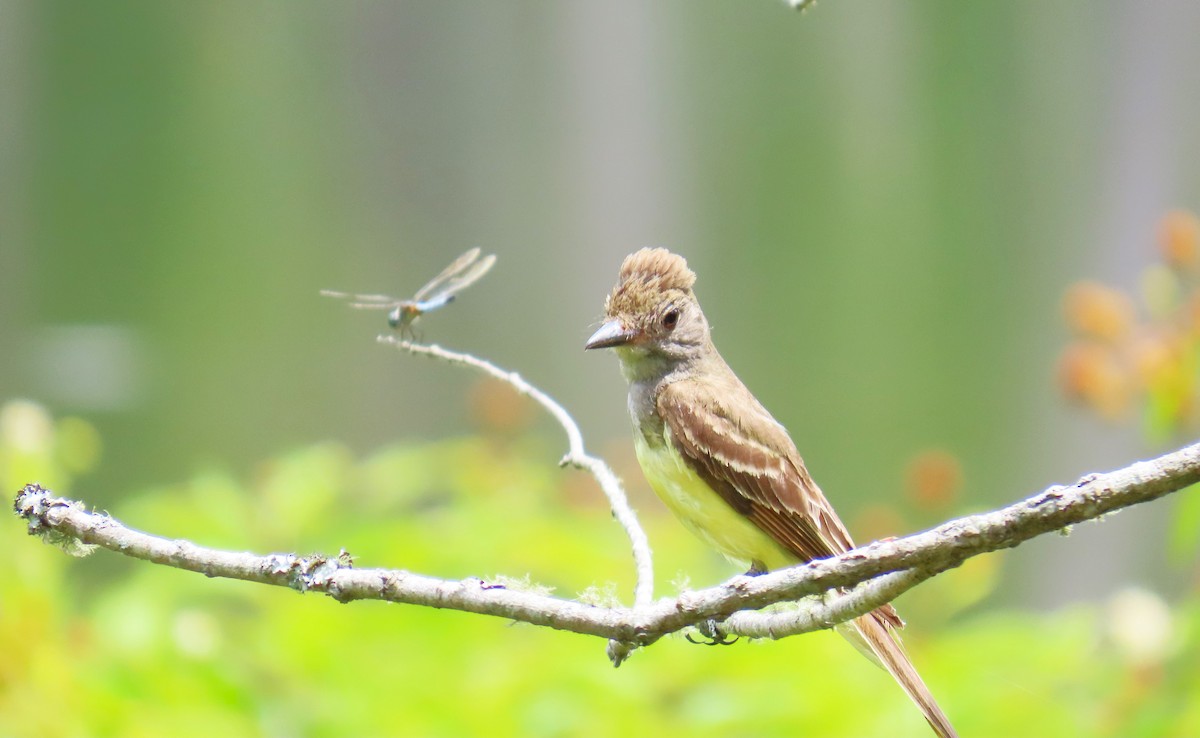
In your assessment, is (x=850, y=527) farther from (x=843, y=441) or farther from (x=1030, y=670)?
(x=1030, y=670)

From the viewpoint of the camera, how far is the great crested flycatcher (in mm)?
2852

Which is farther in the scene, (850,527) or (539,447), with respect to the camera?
(850,527)

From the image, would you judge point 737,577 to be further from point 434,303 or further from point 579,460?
point 434,303

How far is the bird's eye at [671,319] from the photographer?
2973mm

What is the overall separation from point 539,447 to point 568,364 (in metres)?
1.37

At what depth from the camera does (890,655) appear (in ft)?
8.86

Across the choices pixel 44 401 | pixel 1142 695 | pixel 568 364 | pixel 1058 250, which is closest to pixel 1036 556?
pixel 1058 250

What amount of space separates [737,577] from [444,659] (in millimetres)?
1916

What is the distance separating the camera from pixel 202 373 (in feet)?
25.9

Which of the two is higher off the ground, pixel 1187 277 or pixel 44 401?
pixel 44 401

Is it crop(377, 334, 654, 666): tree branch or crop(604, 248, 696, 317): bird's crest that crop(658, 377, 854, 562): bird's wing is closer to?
crop(604, 248, 696, 317): bird's crest

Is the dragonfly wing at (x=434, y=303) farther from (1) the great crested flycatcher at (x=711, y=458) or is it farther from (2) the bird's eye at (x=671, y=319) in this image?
(2) the bird's eye at (x=671, y=319)

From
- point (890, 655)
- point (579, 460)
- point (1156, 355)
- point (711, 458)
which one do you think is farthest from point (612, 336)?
point (1156, 355)

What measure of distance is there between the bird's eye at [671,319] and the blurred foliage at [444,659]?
73cm
